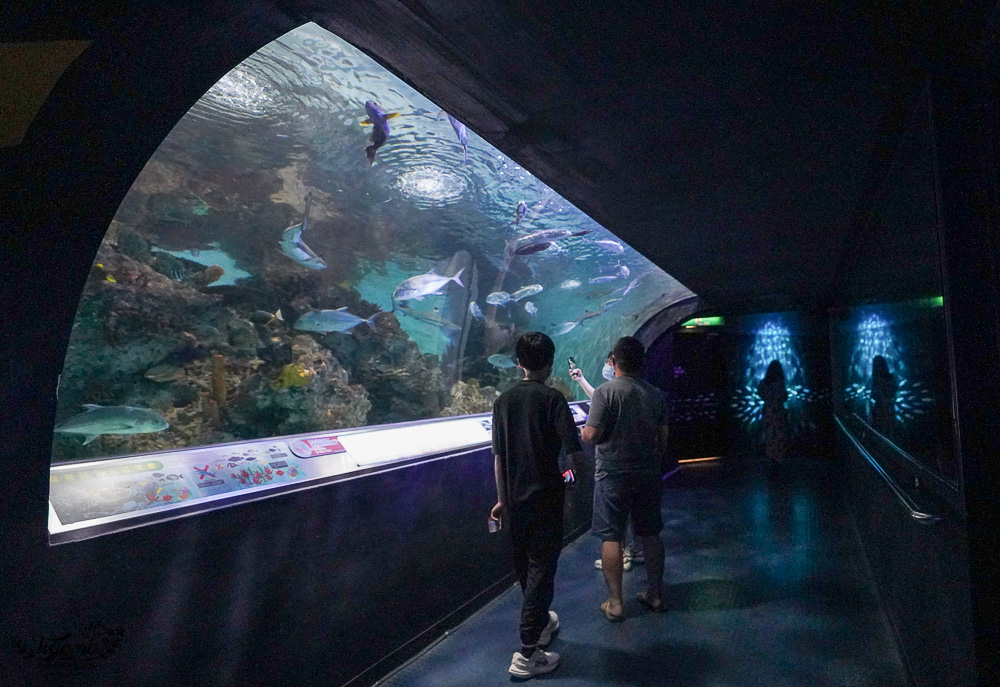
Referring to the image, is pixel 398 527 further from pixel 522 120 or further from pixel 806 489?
pixel 806 489

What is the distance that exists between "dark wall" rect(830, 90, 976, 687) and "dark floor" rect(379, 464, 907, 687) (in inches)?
13.9

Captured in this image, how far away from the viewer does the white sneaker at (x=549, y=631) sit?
11.8 feet

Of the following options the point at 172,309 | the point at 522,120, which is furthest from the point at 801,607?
the point at 172,309

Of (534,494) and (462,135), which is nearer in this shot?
(534,494)

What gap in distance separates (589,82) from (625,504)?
3.00 m

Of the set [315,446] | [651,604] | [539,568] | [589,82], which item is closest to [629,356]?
[539,568]

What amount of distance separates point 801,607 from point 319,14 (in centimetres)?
520

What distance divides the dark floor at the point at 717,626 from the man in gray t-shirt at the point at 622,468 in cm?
50

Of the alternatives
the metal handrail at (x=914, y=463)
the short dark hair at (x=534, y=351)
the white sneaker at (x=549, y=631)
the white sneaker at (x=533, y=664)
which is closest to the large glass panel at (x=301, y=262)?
the short dark hair at (x=534, y=351)

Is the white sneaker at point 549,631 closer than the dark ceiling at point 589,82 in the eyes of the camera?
No

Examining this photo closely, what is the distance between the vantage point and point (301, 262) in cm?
554

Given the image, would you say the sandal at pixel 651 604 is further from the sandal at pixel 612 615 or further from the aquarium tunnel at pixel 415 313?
the sandal at pixel 612 615

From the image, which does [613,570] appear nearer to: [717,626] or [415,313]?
[717,626]

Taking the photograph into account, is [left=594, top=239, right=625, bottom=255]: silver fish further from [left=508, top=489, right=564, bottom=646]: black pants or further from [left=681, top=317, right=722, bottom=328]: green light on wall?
[left=508, top=489, right=564, bottom=646]: black pants
